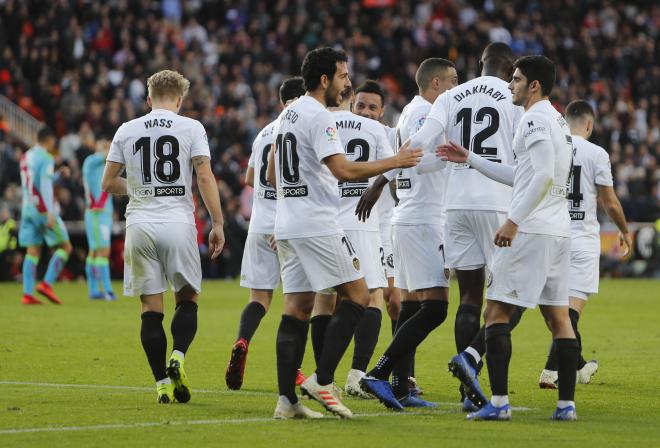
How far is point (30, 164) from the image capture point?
19.3 m

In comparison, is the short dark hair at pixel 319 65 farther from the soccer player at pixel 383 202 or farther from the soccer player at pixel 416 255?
the soccer player at pixel 383 202

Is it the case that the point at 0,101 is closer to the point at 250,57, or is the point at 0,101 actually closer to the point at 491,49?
the point at 250,57

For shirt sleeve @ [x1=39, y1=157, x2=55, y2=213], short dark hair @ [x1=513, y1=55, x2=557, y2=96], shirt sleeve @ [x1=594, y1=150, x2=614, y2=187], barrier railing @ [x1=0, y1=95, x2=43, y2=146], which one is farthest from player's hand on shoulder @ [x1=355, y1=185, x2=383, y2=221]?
barrier railing @ [x1=0, y1=95, x2=43, y2=146]

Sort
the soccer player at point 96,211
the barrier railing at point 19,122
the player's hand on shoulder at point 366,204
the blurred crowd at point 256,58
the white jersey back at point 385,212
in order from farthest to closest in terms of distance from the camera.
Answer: the blurred crowd at point 256,58
the barrier railing at point 19,122
the soccer player at point 96,211
the white jersey back at point 385,212
the player's hand on shoulder at point 366,204

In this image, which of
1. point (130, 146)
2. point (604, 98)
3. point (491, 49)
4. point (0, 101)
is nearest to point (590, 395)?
point (491, 49)

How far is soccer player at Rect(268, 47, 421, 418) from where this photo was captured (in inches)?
330

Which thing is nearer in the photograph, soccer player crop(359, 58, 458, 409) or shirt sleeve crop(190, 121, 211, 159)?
soccer player crop(359, 58, 458, 409)

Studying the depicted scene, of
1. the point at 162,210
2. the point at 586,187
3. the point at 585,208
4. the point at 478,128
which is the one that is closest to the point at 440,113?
the point at 478,128

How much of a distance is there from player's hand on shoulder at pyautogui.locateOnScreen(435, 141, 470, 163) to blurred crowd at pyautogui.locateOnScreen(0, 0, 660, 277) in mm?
19340

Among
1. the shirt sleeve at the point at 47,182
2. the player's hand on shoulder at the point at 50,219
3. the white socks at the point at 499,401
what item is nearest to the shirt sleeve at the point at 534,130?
the white socks at the point at 499,401

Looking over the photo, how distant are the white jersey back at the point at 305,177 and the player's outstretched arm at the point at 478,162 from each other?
0.79m

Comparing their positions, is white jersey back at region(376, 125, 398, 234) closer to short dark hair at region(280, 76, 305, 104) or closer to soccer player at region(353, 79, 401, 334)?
soccer player at region(353, 79, 401, 334)

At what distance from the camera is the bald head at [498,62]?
380 inches

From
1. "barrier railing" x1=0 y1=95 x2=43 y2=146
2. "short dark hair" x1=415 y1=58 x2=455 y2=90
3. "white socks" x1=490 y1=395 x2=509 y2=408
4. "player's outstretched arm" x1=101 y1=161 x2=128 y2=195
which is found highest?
"barrier railing" x1=0 y1=95 x2=43 y2=146
